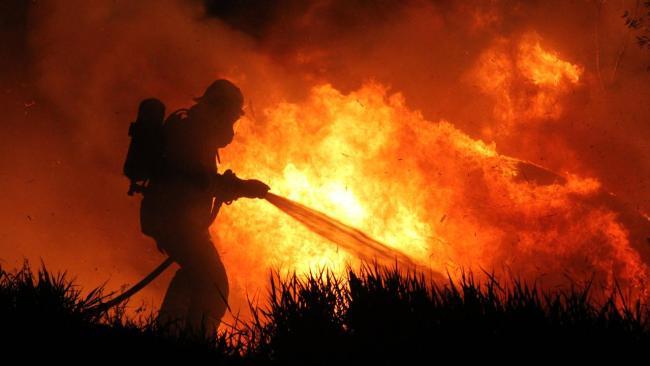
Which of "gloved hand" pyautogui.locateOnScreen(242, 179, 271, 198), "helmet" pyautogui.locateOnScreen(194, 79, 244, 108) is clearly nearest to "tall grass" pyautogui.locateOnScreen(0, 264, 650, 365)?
"gloved hand" pyautogui.locateOnScreen(242, 179, 271, 198)

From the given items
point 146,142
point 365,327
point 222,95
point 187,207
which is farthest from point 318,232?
point 365,327

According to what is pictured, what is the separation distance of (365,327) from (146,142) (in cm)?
373

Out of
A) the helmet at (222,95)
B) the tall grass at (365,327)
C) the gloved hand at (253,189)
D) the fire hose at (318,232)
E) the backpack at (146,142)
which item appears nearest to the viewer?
the tall grass at (365,327)

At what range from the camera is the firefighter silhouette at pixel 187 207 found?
585cm

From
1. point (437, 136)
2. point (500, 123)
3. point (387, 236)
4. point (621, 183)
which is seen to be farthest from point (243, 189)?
point (621, 183)

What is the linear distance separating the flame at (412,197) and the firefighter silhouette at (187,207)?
547 centimetres

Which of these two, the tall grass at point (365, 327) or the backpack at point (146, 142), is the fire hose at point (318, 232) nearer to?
the backpack at point (146, 142)

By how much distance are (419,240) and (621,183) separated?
6178mm

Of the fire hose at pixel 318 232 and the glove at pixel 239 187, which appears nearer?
the glove at pixel 239 187

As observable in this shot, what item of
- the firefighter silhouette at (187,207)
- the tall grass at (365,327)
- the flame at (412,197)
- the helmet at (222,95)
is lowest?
the tall grass at (365,327)

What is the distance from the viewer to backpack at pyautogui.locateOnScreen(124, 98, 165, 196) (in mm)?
5793

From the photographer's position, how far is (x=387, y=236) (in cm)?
1117

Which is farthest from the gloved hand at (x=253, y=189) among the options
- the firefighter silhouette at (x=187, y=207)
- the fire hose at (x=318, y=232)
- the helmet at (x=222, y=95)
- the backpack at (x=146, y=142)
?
the helmet at (x=222, y=95)

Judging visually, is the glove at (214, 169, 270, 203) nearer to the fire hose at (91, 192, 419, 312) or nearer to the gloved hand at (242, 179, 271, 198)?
the gloved hand at (242, 179, 271, 198)
